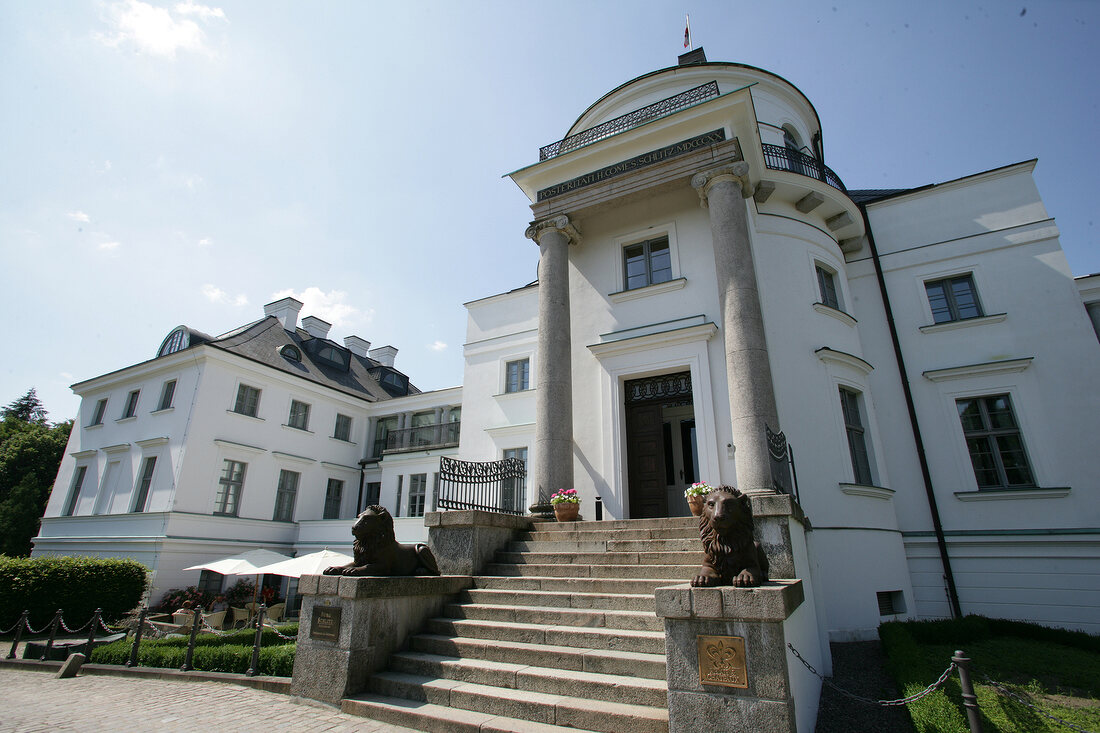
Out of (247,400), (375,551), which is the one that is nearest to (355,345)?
(247,400)

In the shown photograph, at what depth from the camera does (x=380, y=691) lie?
5.68 meters

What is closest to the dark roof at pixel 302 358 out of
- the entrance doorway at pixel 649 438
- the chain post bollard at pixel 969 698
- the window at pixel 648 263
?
the window at pixel 648 263

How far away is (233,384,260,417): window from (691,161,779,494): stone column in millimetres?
20617

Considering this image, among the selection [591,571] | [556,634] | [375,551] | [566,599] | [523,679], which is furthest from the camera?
[591,571]

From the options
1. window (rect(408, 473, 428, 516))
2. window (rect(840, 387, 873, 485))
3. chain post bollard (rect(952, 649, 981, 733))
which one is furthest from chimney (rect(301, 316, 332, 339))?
chain post bollard (rect(952, 649, 981, 733))

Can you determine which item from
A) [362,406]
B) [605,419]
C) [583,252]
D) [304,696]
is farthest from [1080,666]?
[362,406]

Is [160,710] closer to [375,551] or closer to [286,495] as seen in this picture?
[375,551]

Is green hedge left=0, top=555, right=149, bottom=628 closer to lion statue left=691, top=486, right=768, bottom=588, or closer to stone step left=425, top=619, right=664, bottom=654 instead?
stone step left=425, top=619, right=664, bottom=654

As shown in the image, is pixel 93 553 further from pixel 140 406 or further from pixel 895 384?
pixel 895 384

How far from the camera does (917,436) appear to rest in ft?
41.4

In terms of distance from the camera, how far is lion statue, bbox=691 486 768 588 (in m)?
Result: 4.59

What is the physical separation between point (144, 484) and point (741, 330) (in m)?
23.6

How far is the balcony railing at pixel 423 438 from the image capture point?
2450 centimetres

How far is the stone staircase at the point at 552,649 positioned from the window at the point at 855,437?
6071 mm
